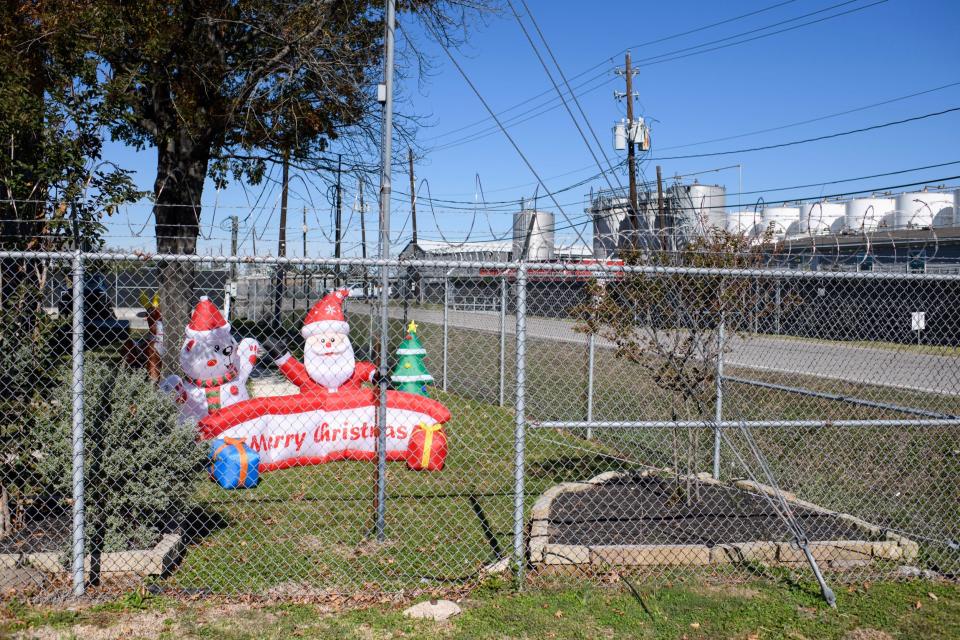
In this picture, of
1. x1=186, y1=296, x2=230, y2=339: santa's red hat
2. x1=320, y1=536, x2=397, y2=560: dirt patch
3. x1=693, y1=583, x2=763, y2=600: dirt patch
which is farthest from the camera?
x1=186, y1=296, x2=230, y2=339: santa's red hat

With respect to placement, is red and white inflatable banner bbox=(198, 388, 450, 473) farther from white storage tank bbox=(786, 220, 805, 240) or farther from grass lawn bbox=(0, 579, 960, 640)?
white storage tank bbox=(786, 220, 805, 240)

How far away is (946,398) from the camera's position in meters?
9.64

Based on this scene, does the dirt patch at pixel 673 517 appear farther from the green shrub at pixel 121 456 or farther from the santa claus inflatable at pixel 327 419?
the green shrub at pixel 121 456

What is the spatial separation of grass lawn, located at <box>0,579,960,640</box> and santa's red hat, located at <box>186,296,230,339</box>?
14.4ft

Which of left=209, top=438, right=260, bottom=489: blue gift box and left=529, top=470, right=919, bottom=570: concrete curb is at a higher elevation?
left=209, top=438, right=260, bottom=489: blue gift box

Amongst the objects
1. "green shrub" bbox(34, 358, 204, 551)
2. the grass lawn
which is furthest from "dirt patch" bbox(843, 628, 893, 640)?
"green shrub" bbox(34, 358, 204, 551)

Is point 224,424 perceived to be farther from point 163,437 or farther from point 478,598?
point 478,598

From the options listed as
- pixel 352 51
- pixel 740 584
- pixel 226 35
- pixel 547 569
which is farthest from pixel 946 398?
pixel 226 35

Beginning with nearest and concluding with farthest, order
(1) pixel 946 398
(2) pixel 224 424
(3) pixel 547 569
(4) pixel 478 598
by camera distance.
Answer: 1. (4) pixel 478 598
2. (3) pixel 547 569
3. (2) pixel 224 424
4. (1) pixel 946 398

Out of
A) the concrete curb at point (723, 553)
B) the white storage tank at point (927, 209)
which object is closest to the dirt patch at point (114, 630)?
the concrete curb at point (723, 553)

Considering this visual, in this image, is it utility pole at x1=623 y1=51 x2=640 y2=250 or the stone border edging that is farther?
utility pole at x1=623 y1=51 x2=640 y2=250

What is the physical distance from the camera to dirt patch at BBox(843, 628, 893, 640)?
405cm

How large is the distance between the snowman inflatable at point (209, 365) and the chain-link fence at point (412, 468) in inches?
1.0

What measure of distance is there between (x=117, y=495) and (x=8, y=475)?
37.6 inches
